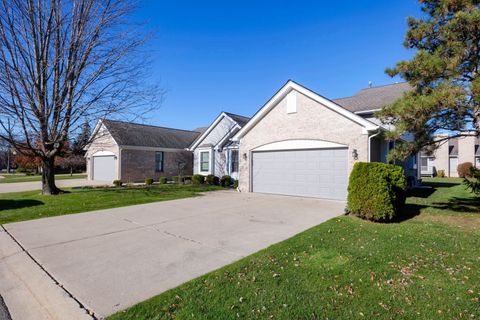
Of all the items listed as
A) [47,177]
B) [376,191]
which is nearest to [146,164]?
[47,177]

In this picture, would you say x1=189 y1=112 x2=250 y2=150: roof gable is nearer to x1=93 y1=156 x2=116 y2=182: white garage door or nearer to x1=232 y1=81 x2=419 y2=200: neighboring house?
x1=232 y1=81 x2=419 y2=200: neighboring house

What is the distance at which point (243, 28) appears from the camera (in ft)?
47.5

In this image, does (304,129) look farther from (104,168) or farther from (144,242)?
(104,168)

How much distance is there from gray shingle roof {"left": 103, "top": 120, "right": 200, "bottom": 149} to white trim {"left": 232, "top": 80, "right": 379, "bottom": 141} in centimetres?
1095

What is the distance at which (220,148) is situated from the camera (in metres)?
21.2

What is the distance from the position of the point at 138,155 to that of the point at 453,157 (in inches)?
1355

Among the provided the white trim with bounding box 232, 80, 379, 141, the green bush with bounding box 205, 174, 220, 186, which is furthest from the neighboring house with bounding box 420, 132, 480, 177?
the green bush with bounding box 205, 174, 220, 186

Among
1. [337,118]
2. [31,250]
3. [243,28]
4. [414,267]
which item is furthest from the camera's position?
[243,28]

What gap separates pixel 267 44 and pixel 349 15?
4.87 m

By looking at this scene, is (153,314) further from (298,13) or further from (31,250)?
(298,13)

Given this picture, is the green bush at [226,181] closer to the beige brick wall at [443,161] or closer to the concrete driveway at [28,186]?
the concrete driveway at [28,186]

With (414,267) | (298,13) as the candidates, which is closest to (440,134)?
(414,267)

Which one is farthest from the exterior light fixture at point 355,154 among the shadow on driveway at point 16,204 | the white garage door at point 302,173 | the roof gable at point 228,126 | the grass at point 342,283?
the shadow on driveway at point 16,204

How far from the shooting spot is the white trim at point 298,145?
39.4ft
